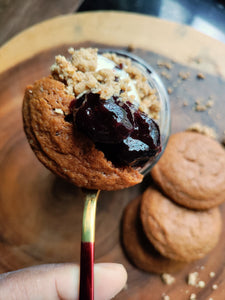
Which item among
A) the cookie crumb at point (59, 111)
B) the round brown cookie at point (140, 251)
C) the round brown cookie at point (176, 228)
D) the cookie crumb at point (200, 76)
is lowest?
the round brown cookie at point (140, 251)

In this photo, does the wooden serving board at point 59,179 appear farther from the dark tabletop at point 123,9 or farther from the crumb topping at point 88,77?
the crumb topping at point 88,77

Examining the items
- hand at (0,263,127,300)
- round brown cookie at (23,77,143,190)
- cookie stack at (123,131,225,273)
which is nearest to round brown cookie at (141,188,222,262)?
cookie stack at (123,131,225,273)

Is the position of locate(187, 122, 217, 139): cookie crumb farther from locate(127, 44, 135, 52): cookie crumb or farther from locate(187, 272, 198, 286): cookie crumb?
locate(187, 272, 198, 286): cookie crumb

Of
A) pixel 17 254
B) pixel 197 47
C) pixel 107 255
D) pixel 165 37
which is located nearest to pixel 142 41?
pixel 165 37

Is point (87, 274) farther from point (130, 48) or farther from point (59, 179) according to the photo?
point (130, 48)

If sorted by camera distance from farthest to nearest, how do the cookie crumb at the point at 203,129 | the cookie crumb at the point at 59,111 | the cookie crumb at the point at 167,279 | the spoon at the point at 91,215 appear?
the cookie crumb at the point at 203,129 → the cookie crumb at the point at 167,279 → the spoon at the point at 91,215 → the cookie crumb at the point at 59,111

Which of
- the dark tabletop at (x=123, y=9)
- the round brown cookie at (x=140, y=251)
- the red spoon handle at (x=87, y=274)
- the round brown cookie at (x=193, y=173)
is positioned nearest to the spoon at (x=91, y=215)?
the red spoon handle at (x=87, y=274)

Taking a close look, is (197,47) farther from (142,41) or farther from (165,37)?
(142,41)

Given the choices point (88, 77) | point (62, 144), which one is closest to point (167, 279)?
point (62, 144)
